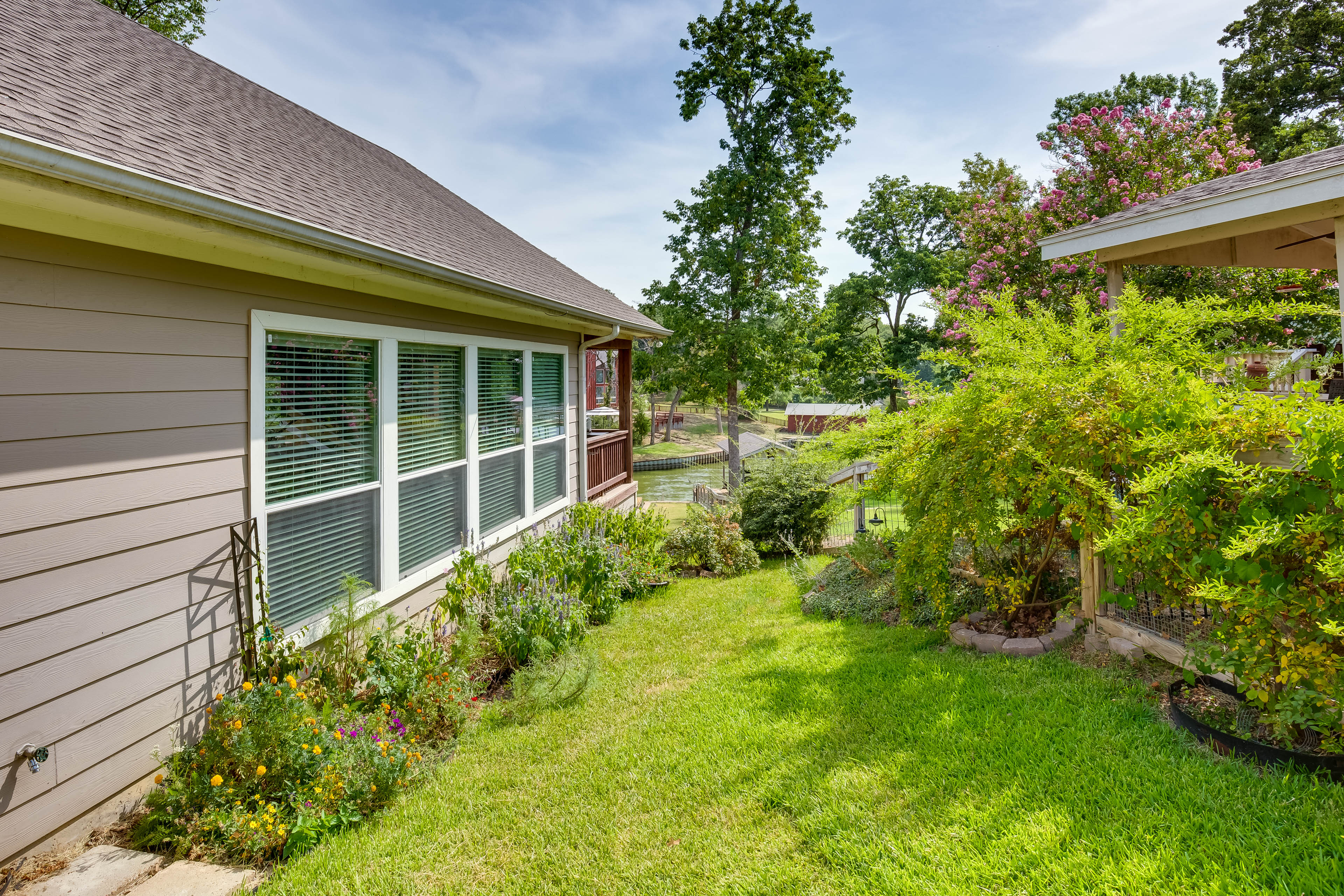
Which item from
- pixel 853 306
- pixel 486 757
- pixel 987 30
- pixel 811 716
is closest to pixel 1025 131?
pixel 987 30

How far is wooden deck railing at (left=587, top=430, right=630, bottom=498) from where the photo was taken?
915 centimetres

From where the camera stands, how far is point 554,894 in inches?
97.0

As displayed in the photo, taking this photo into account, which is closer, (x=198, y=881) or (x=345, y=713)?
(x=198, y=881)

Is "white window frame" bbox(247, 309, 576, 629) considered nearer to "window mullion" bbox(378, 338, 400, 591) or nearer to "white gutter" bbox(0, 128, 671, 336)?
"window mullion" bbox(378, 338, 400, 591)

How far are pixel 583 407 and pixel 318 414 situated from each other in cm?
466

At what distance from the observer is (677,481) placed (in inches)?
1077

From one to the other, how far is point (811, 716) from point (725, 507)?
5.90m

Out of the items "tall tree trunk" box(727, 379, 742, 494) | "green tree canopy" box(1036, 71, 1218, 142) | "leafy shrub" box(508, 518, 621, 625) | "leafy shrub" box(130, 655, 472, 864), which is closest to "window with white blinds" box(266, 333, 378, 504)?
"leafy shrub" box(130, 655, 472, 864)

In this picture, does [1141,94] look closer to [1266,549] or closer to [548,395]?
[548,395]

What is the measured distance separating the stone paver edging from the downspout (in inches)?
193

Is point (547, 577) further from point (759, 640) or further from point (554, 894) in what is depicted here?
point (554, 894)

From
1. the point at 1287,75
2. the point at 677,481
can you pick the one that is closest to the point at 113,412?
the point at 677,481

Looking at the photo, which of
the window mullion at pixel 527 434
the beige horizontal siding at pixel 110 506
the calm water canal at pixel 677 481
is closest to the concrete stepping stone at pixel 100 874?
the beige horizontal siding at pixel 110 506

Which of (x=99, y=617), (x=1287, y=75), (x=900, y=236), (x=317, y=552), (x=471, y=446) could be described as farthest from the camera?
(x=900, y=236)
